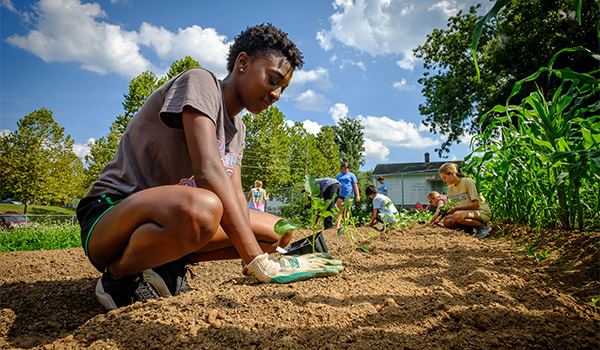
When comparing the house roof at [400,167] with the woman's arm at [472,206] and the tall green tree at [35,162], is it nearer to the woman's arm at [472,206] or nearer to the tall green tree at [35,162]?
the tall green tree at [35,162]

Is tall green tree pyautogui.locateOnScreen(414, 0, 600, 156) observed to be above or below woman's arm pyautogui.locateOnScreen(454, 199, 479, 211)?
above

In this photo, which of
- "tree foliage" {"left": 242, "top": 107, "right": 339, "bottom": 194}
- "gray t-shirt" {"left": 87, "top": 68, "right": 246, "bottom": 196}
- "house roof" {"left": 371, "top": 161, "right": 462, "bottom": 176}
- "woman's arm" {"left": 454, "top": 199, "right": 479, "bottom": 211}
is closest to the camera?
"gray t-shirt" {"left": 87, "top": 68, "right": 246, "bottom": 196}

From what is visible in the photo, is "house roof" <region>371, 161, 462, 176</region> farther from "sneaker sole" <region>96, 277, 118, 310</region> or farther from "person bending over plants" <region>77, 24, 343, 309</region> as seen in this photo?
"sneaker sole" <region>96, 277, 118, 310</region>

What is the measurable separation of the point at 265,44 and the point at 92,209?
1.21m

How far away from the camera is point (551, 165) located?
6.86 feet

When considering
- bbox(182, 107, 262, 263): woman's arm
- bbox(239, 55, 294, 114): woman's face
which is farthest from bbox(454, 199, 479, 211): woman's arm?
bbox(182, 107, 262, 263): woman's arm

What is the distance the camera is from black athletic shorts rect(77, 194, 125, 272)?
143cm

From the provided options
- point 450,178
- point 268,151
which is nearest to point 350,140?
point 268,151

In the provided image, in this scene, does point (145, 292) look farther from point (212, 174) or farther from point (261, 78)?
point (261, 78)

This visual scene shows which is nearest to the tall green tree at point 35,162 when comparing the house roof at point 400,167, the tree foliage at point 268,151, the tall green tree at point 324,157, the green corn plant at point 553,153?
the tree foliage at point 268,151

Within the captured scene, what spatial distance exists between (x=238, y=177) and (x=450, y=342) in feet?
5.00

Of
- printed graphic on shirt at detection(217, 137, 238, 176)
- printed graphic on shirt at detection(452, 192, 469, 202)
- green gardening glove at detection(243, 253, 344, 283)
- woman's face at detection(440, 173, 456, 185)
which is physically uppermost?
printed graphic on shirt at detection(217, 137, 238, 176)

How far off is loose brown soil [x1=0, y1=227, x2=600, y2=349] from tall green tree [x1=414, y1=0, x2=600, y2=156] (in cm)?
819

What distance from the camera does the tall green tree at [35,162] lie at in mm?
14078
